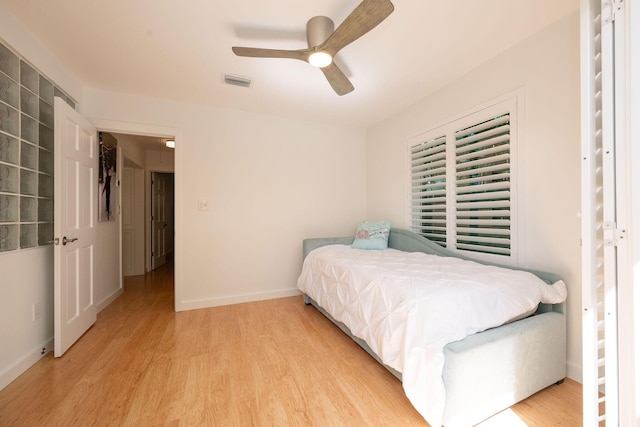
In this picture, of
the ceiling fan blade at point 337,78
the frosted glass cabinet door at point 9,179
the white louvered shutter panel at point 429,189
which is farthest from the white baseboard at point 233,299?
the ceiling fan blade at point 337,78

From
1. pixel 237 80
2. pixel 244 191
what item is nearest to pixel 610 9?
pixel 237 80

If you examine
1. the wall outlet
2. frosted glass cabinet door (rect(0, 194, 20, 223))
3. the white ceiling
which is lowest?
the wall outlet

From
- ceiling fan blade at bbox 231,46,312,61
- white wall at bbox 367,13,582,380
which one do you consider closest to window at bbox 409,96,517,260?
white wall at bbox 367,13,582,380

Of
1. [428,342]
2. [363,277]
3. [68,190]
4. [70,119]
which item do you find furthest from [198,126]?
[428,342]

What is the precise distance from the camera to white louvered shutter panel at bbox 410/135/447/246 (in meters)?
2.67

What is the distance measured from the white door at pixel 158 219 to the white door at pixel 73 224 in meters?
2.70

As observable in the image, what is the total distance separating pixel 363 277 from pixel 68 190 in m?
2.46

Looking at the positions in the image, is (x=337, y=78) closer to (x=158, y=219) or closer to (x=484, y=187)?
(x=484, y=187)

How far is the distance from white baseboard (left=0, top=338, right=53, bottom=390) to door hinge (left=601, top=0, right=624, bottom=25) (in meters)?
3.64

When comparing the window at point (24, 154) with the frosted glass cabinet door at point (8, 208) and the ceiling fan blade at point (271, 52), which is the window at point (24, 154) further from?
the ceiling fan blade at point (271, 52)

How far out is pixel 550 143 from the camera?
1.80 m

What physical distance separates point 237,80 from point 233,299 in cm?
247

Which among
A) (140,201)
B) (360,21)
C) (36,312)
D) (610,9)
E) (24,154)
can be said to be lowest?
(36,312)

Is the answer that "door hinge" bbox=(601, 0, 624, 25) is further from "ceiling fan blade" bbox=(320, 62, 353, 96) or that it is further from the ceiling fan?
"ceiling fan blade" bbox=(320, 62, 353, 96)
